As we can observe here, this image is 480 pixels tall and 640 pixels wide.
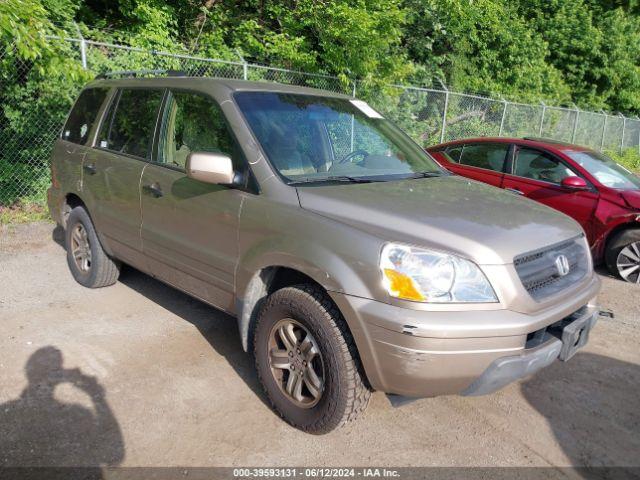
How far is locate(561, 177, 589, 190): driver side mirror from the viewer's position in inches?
242

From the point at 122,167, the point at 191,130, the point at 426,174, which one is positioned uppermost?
the point at 191,130

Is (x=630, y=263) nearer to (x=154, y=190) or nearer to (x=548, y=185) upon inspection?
(x=548, y=185)

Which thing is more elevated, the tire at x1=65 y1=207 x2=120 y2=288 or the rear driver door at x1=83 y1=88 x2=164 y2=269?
the rear driver door at x1=83 y1=88 x2=164 y2=269

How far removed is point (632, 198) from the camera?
5.96 metres

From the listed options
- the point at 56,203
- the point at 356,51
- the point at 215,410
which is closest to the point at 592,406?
the point at 215,410

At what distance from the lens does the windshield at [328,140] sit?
3281 mm

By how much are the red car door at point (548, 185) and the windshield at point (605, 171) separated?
0.78 ft

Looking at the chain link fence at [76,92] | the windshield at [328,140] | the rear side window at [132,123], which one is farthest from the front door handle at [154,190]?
the chain link fence at [76,92]

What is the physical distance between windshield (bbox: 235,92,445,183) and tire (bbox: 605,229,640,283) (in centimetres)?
324

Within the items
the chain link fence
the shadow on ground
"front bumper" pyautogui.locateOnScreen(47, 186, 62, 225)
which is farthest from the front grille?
the chain link fence

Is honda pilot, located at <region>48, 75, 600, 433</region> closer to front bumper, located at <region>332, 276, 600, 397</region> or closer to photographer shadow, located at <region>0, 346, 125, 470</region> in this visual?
front bumper, located at <region>332, 276, 600, 397</region>

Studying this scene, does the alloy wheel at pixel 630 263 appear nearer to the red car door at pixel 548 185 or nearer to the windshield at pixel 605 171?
the red car door at pixel 548 185

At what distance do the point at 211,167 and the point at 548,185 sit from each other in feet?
16.0

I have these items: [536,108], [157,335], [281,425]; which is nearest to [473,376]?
[281,425]
